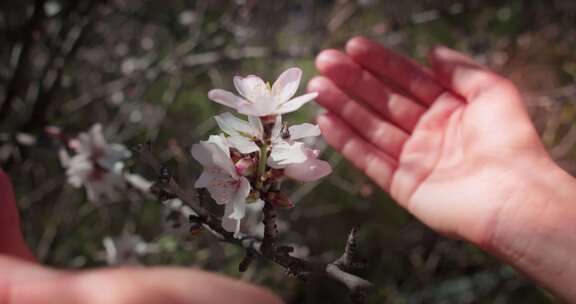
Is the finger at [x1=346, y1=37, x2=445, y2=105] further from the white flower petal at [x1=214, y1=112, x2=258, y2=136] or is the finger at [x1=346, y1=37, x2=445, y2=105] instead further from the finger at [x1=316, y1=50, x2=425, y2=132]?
the white flower petal at [x1=214, y1=112, x2=258, y2=136]

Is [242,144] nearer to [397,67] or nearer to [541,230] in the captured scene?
[541,230]

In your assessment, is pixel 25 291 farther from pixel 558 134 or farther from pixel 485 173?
pixel 558 134

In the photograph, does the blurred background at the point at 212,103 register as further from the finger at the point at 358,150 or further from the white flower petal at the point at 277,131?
the white flower petal at the point at 277,131

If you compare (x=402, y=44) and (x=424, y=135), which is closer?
(x=424, y=135)

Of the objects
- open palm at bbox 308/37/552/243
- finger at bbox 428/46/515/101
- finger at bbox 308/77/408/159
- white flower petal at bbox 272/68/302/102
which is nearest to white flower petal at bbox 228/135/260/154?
white flower petal at bbox 272/68/302/102

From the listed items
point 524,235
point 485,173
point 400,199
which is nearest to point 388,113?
point 400,199

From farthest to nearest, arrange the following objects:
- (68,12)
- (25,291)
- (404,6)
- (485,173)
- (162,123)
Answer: (404,6), (162,123), (68,12), (485,173), (25,291)

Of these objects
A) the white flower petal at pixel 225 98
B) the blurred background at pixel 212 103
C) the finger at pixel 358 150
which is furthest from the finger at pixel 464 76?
the white flower petal at pixel 225 98
